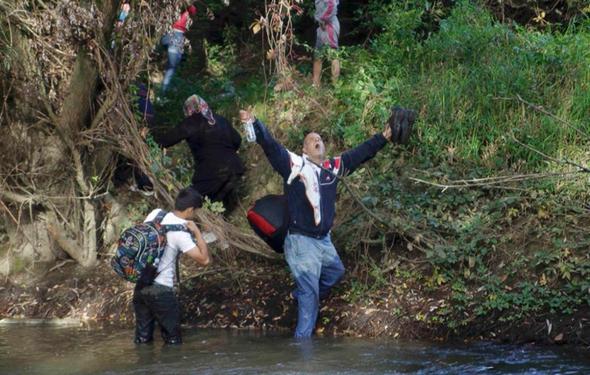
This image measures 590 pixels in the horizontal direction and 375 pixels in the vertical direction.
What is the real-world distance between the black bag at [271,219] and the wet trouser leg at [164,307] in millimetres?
1090

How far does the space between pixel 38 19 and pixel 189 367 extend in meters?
4.21

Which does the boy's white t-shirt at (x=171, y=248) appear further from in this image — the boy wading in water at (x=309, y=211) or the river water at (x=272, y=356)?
the boy wading in water at (x=309, y=211)

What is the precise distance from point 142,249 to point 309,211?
1.61 metres

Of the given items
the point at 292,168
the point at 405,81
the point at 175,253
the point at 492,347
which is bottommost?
the point at 492,347

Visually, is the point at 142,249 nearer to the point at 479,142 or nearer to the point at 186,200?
the point at 186,200

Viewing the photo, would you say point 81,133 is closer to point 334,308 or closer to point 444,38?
point 334,308

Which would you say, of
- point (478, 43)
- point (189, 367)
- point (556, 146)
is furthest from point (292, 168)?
point (478, 43)

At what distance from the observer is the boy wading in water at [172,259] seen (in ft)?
32.3

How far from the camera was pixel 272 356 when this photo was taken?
963 centimetres

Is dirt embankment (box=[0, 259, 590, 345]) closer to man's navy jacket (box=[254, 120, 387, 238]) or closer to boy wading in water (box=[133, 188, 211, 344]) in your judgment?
man's navy jacket (box=[254, 120, 387, 238])

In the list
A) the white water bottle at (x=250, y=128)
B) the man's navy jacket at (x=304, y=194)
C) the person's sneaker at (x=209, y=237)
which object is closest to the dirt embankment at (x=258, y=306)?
the person's sneaker at (x=209, y=237)

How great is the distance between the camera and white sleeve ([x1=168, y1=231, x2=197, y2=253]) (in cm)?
981

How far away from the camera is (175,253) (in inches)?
391

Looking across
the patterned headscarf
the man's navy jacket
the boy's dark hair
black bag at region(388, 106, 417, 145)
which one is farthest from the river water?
the patterned headscarf
